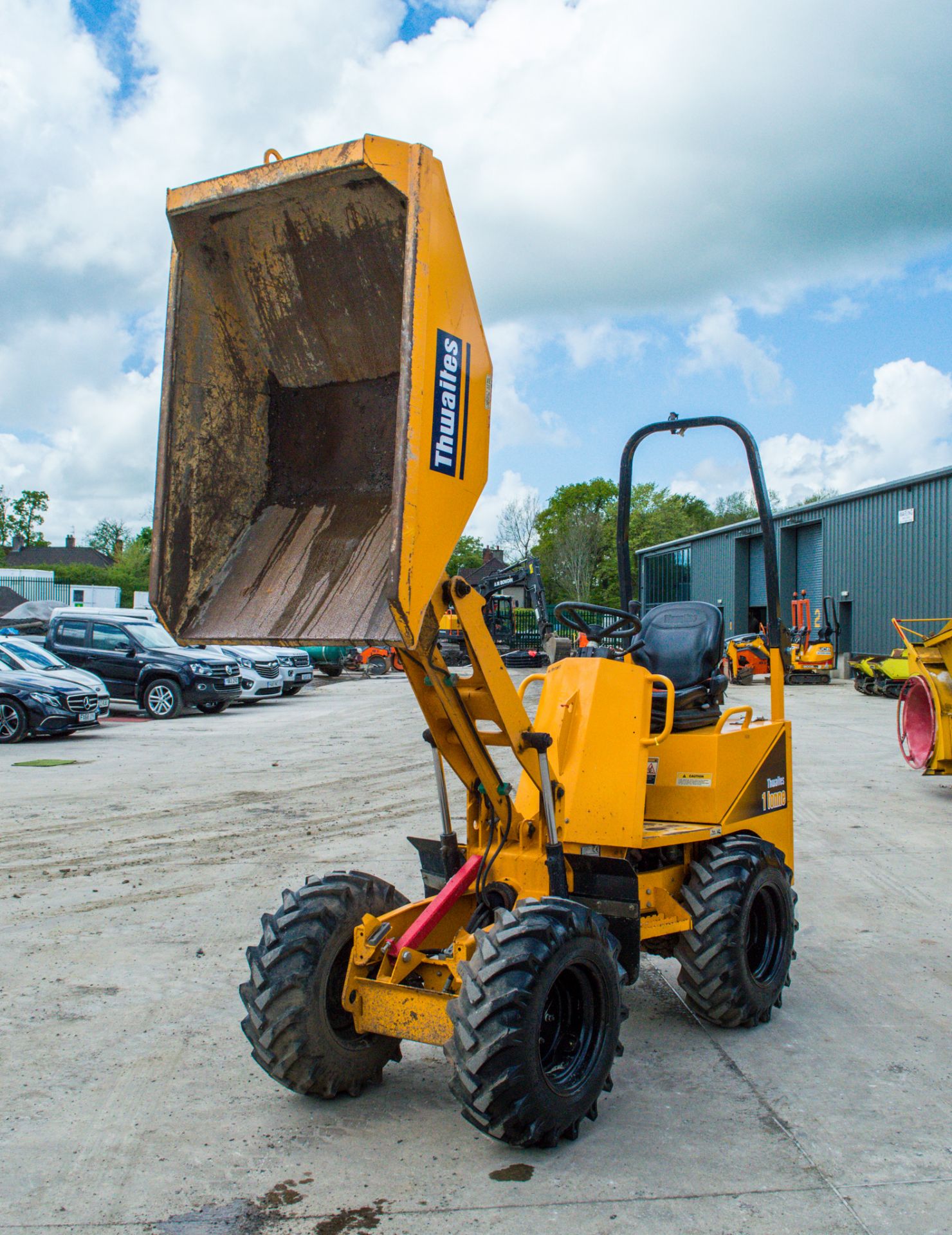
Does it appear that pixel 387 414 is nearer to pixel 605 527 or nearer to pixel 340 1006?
pixel 340 1006

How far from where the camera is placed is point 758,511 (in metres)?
5.46

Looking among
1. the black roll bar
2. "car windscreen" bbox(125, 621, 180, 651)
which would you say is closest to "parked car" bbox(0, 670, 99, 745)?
"car windscreen" bbox(125, 621, 180, 651)

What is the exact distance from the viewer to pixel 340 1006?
3.96m

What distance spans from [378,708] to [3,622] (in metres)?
14.9

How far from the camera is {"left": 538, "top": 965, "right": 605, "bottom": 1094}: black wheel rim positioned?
3.62 metres

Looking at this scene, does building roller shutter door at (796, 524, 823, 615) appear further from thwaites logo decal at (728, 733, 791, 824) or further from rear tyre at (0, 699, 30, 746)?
thwaites logo decal at (728, 733, 791, 824)

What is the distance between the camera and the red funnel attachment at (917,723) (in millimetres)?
10797

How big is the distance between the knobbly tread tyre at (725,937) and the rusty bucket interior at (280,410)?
2.05m

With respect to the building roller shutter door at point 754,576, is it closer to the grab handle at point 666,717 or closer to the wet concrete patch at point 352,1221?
the grab handle at point 666,717

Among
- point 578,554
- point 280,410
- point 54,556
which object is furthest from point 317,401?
point 54,556

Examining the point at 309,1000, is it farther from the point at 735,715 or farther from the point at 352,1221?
the point at 735,715

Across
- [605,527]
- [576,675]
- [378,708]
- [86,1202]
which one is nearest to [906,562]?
[378,708]

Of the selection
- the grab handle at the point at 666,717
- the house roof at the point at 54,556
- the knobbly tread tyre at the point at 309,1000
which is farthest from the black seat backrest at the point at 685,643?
the house roof at the point at 54,556

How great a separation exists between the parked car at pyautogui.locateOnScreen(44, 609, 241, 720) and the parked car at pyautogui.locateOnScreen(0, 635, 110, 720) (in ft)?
6.80
